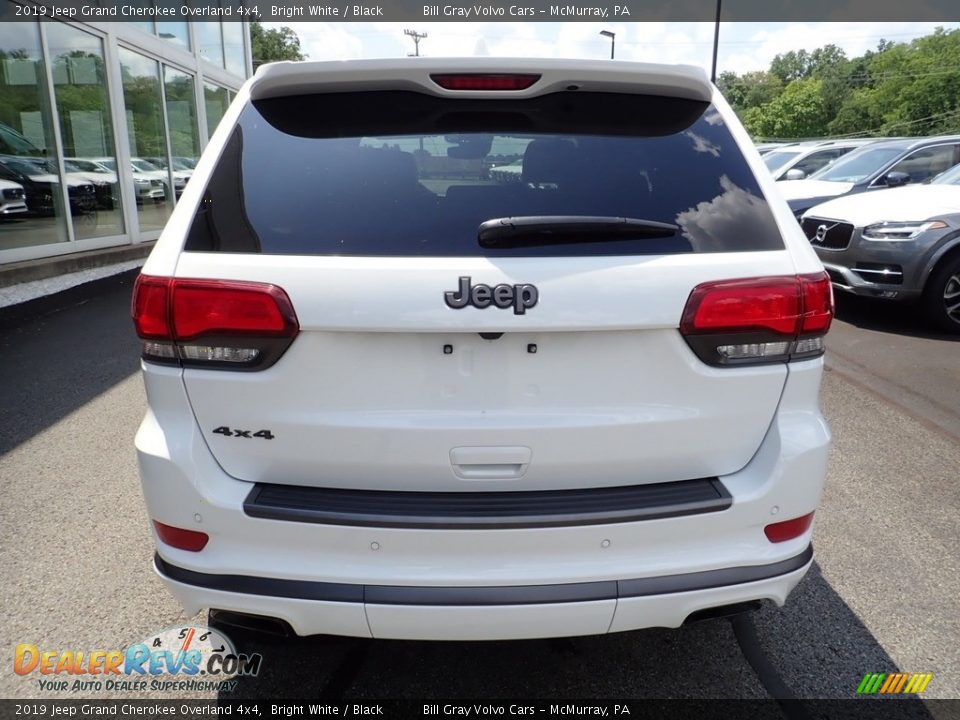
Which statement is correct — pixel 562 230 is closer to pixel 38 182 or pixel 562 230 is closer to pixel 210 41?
pixel 38 182

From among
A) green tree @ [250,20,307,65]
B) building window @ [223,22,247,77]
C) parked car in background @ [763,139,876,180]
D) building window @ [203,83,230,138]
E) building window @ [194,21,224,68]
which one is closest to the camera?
parked car in background @ [763,139,876,180]

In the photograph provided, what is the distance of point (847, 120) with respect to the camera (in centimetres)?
9069

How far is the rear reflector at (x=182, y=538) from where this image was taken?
1871 millimetres

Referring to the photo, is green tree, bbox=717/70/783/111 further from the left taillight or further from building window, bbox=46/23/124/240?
the left taillight

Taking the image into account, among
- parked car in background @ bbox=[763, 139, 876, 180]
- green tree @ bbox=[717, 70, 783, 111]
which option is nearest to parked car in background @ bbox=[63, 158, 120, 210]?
parked car in background @ bbox=[763, 139, 876, 180]

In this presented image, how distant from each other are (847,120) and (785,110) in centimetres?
785

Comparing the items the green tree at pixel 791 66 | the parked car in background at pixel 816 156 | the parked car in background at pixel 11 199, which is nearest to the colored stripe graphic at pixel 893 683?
the parked car in background at pixel 11 199

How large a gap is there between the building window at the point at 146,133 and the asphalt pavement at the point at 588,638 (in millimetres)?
9166

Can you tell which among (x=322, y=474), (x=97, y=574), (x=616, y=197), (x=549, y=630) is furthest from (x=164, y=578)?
(x=616, y=197)

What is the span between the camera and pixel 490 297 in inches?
67.9

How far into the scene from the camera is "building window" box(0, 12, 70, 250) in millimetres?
9078

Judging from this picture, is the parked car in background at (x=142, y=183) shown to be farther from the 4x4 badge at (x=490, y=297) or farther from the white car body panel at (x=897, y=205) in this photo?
the 4x4 badge at (x=490, y=297)

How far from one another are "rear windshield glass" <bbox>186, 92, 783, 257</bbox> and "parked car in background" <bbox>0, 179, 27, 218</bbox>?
28.7ft

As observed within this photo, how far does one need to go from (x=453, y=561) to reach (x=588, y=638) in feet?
3.35
